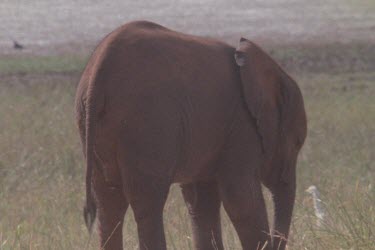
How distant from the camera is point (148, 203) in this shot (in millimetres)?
6445

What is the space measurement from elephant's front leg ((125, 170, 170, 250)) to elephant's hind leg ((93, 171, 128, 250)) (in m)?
0.25

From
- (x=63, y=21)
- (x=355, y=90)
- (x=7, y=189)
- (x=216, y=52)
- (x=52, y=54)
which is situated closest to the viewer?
(x=216, y=52)

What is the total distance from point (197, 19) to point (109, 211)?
25.3 meters

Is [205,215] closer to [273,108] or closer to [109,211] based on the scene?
[273,108]

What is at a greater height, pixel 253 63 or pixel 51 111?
pixel 253 63

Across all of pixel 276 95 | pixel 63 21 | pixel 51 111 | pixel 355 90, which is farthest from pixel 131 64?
pixel 63 21

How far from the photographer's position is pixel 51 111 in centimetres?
1669

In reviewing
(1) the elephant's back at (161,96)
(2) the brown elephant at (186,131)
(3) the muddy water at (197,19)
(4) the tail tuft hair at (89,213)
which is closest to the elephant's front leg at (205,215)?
(2) the brown elephant at (186,131)

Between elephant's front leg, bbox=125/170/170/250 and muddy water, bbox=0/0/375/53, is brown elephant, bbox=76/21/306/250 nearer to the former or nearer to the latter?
elephant's front leg, bbox=125/170/170/250

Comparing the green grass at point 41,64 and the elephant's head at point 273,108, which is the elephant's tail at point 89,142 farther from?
the green grass at point 41,64

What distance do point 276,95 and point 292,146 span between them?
1.00ft

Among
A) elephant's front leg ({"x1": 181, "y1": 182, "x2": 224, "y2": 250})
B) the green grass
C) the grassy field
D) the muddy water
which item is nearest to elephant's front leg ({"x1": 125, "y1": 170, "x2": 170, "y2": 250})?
the grassy field

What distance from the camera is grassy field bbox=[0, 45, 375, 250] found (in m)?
7.61

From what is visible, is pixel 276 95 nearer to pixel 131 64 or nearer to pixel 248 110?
pixel 248 110
